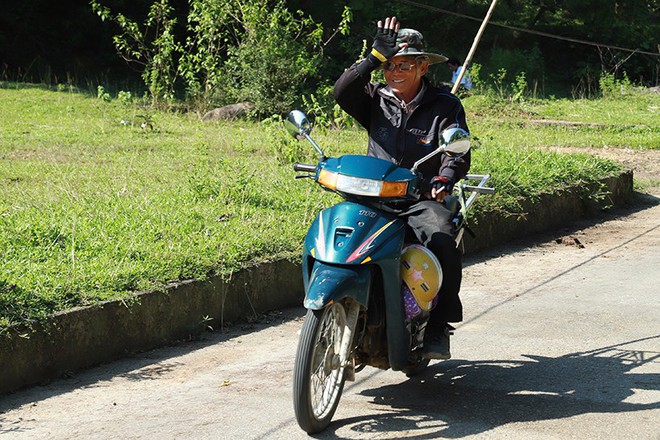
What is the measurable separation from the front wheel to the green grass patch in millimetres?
1732

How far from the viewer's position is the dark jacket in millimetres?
5574

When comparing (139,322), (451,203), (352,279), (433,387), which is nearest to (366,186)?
(352,279)

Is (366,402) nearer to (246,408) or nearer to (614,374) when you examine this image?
(246,408)

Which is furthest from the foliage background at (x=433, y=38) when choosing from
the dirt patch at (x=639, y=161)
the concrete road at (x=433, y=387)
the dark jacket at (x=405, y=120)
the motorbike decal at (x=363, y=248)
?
the motorbike decal at (x=363, y=248)

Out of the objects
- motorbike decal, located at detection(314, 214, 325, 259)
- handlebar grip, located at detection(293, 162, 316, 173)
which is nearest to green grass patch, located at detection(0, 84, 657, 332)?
handlebar grip, located at detection(293, 162, 316, 173)

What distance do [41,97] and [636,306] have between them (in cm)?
1277

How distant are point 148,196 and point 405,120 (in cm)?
389

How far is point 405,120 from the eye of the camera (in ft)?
18.4

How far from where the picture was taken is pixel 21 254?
6715 millimetres

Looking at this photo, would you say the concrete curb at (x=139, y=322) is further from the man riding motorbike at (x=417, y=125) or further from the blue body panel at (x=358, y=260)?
the man riding motorbike at (x=417, y=125)

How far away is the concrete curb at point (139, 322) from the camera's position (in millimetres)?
5582

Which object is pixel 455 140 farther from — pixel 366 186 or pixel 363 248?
pixel 363 248

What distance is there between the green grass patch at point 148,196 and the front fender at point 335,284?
180 cm

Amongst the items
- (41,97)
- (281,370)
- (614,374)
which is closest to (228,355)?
(281,370)
